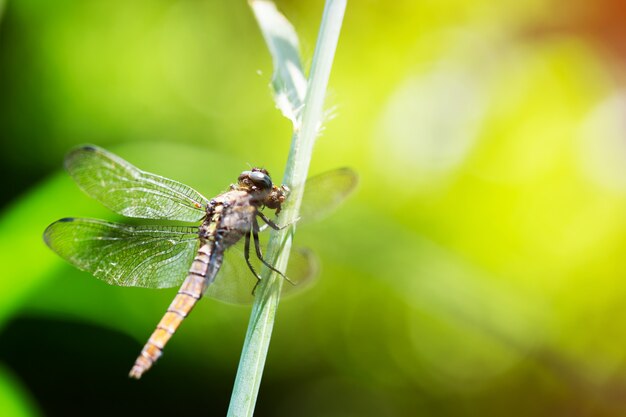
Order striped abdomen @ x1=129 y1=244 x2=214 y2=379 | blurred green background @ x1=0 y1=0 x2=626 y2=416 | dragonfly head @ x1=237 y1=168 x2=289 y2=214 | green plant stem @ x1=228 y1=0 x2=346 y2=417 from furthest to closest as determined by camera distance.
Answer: blurred green background @ x1=0 y1=0 x2=626 y2=416
dragonfly head @ x1=237 y1=168 x2=289 y2=214
striped abdomen @ x1=129 y1=244 x2=214 y2=379
green plant stem @ x1=228 y1=0 x2=346 y2=417

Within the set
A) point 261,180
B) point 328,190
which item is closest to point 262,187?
point 261,180

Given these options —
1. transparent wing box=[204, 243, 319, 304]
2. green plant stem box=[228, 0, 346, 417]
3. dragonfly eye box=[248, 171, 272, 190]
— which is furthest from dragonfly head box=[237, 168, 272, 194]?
green plant stem box=[228, 0, 346, 417]

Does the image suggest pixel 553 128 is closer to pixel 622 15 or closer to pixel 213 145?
pixel 622 15

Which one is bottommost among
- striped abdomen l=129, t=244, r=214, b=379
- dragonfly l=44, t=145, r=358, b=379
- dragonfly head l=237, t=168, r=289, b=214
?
striped abdomen l=129, t=244, r=214, b=379

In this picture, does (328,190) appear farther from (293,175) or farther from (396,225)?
(396,225)

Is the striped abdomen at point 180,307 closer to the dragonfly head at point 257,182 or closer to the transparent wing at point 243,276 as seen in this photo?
the transparent wing at point 243,276

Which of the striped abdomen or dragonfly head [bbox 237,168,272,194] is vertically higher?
dragonfly head [bbox 237,168,272,194]

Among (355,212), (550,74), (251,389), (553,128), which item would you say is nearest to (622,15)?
(550,74)

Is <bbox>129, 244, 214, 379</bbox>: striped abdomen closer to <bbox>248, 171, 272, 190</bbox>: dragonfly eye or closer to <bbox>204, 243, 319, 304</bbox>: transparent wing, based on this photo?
<bbox>204, 243, 319, 304</bbox>: transparent wing
